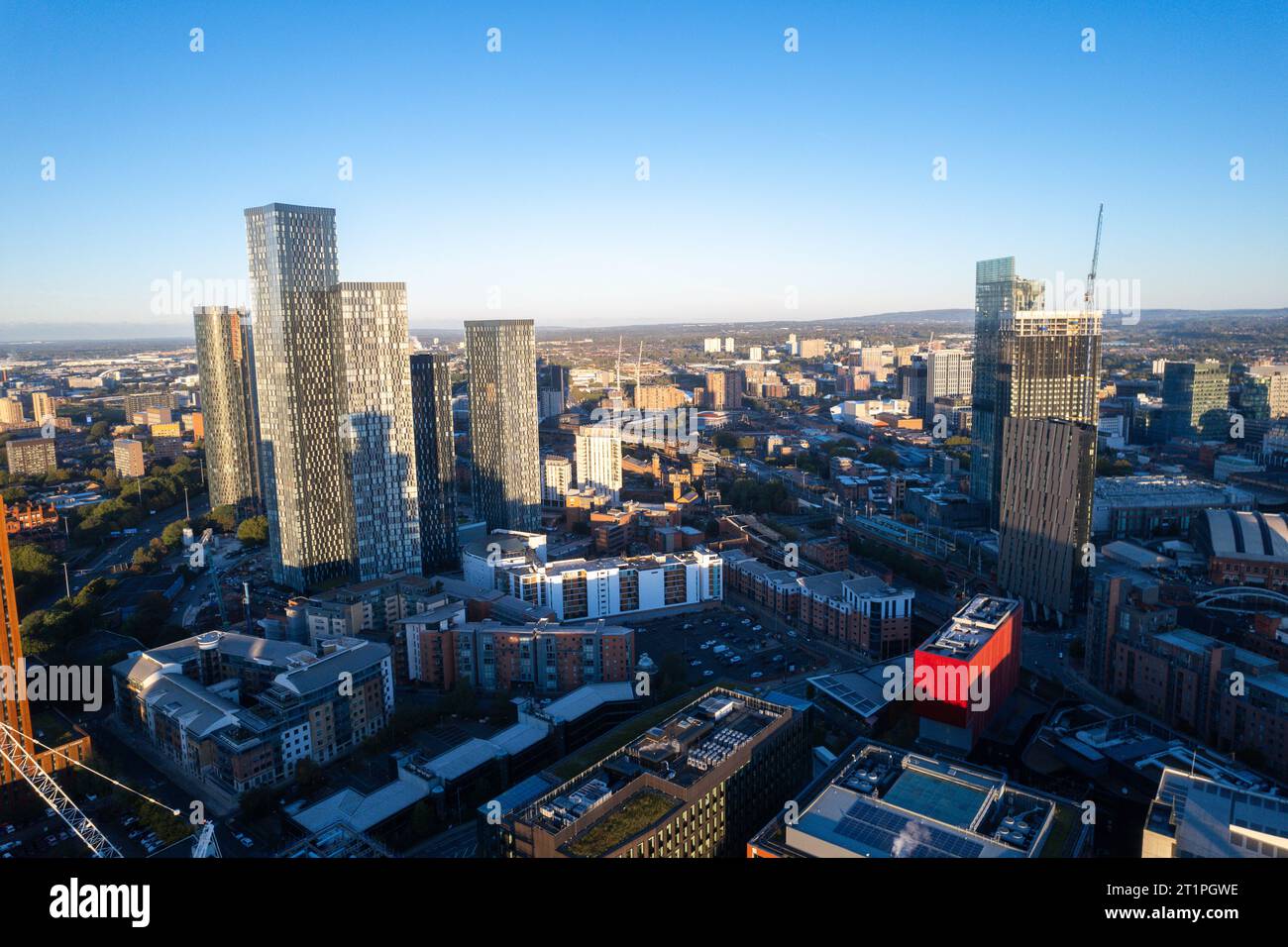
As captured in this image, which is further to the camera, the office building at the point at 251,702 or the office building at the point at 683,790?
the office building at the point at 251,702

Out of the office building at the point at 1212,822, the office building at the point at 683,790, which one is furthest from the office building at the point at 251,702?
the office building at the point at 1212,822

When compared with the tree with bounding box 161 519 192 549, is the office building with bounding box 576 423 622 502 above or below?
above

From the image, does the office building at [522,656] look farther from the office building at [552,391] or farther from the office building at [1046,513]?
the office building at [552,391]

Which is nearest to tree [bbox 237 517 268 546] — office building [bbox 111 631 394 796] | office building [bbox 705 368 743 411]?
office building [bbox 111 631 394 796]

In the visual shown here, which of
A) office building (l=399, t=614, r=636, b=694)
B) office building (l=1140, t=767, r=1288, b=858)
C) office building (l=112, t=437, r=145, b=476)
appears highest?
office building (l=112, t=437, r=145, b=476)

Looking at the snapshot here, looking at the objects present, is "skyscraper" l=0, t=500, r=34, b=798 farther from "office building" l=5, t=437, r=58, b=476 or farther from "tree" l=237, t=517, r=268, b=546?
"tree" l=237, t=517, r=268, b=546

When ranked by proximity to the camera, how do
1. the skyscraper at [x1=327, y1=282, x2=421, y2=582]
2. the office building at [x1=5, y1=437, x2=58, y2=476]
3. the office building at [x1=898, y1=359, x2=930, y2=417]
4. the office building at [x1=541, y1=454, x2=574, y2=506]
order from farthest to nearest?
the office building at [x1=898, y1=359, x2=930, y2=417]
the office building at [x1=541, y1=454, x2=574, y2=506]
the office building at [x1=5, y1=437, x2=58, y2=476]
the skyscraper at [x1=327, y1=282, x2=421, y2=582]
